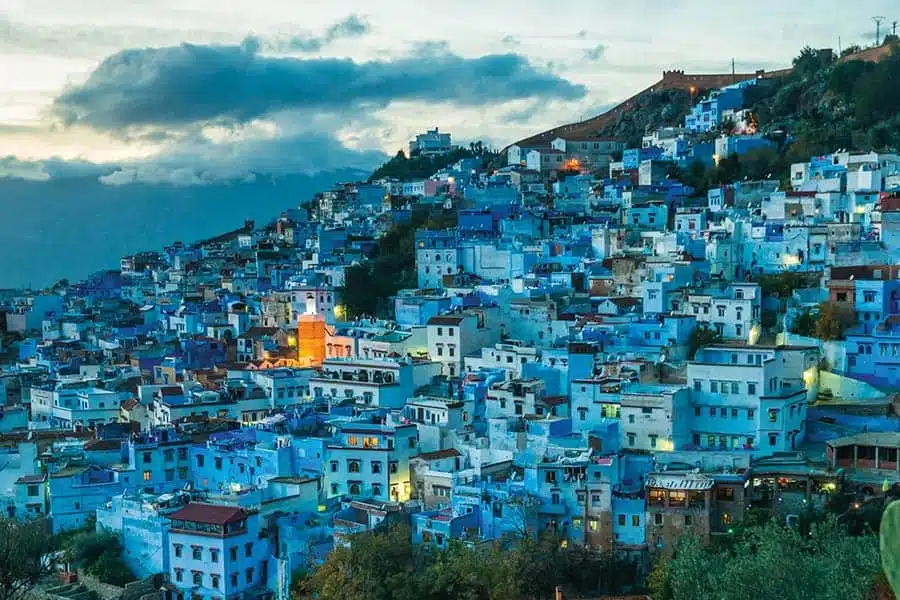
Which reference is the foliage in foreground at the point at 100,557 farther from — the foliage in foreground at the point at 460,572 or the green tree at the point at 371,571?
the green tree at the point at 371,571

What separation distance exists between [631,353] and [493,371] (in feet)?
10.8

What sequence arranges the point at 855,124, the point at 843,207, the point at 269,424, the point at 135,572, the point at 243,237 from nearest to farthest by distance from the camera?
the point at 135,572 → the point at 269,424 → the point at 843,207 → the point at 855,124 → the point at 243,237

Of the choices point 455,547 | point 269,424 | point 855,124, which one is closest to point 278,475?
point 269,424

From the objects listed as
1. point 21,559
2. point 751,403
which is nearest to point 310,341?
point 21,559

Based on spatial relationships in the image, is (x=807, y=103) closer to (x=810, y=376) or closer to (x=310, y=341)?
(x=310, y=341)

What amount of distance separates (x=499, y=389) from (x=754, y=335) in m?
6.73

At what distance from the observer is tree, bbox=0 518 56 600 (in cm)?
2093

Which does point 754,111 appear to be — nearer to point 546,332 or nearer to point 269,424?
point 546,332

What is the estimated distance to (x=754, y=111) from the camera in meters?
51.1

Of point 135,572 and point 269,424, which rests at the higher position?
point 269,424

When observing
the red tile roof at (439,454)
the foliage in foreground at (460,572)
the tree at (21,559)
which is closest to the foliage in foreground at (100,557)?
the tree at (21,559)

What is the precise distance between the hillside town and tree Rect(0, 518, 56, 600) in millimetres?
1362

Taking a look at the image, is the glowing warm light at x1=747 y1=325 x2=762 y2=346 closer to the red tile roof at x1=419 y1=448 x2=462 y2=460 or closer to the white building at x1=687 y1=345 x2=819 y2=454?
the white building at x1=687 y1=345 x2=819 y2=454

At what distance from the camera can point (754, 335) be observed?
88.6ft
